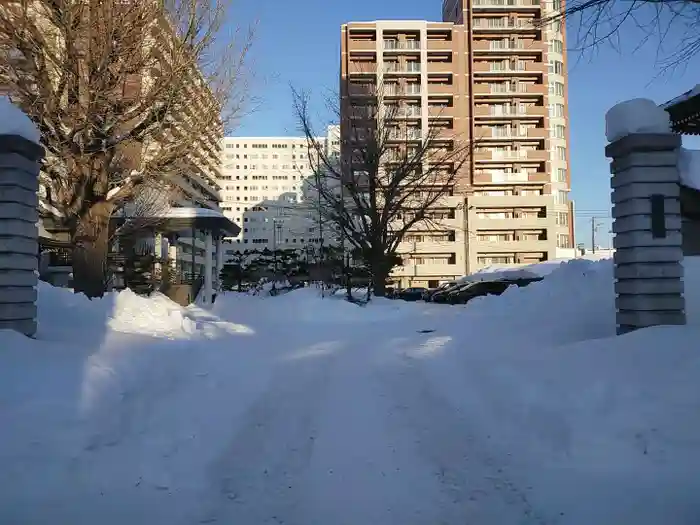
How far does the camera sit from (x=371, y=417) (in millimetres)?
5906

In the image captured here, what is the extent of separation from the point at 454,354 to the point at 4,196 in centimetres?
696

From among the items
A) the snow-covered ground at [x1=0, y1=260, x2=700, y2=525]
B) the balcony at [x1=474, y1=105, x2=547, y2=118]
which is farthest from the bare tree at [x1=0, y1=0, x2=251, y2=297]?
the balcony at [x1=474, y1=105, x2=547, y2=118]

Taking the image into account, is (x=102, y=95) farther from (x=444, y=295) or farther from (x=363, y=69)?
(x=363, y=69)

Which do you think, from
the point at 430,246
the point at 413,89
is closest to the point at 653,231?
the point at 430,246

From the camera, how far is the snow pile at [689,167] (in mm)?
8617

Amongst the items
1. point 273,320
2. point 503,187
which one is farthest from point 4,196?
point 503,187

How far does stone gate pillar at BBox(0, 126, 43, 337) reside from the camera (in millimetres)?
7598

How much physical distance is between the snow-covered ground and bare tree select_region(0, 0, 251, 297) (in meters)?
4.10

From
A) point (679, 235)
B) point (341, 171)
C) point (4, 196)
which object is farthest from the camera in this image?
point (341, 171)

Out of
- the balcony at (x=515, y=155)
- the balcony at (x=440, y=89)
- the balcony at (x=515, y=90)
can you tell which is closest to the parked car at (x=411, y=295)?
the balcony at (x=515, y=155)

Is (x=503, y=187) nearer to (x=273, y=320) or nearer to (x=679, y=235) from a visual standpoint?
(x=273, y=320)

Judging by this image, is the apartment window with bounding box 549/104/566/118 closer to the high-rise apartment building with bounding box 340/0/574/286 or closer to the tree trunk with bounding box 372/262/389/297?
the high-rise apartment building with bounding box 340/0/574/286

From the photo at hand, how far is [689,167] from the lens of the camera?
28.5ft

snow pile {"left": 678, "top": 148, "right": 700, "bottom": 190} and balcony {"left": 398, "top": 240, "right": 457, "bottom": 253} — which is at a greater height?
balcony {"left": 398, "top": 240, "right": 457, "bottom": 253}
